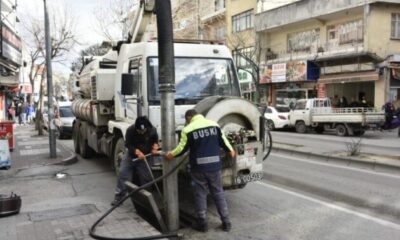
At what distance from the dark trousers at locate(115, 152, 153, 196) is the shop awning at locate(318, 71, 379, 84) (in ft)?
72.5

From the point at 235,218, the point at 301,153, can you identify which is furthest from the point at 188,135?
the point at 301,153

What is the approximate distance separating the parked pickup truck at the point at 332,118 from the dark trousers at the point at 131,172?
14986mm

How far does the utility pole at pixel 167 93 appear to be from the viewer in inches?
245

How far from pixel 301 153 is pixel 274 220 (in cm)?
765

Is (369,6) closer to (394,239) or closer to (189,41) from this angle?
(189,41)

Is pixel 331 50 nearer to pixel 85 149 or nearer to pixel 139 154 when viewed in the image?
pixel 85 149

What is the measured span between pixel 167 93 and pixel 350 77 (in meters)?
24.0

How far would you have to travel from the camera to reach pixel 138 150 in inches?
299

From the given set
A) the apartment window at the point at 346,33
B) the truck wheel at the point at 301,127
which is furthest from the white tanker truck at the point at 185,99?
the apartment window at the point at 346,33

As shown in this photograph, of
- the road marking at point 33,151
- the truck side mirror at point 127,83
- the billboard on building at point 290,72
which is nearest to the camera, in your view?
the truck side mirror at point 127,83

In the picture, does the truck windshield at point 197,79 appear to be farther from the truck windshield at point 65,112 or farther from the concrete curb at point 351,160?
the truck windshield at point 65,112

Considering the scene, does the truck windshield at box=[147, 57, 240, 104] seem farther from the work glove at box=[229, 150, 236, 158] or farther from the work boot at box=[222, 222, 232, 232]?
the work boot at box=[222, 222, 232, 232]

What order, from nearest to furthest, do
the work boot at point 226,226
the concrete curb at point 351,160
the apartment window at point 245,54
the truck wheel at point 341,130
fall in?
1. the work boot at point 226,226
2. the concrete curb at point 351,160
3. the truck wheel at point 341,130
4. the apartment window at point 245,54

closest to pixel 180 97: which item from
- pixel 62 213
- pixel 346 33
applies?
pixel 62 213
